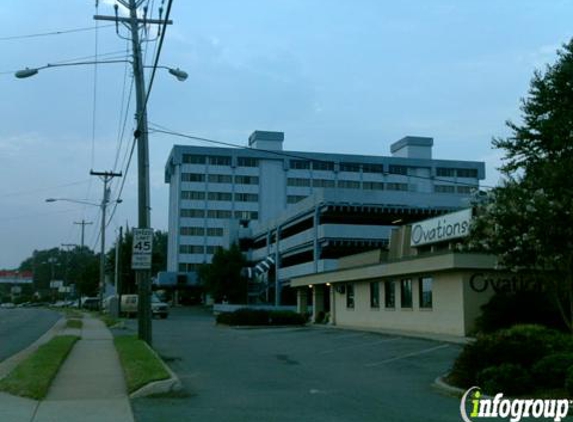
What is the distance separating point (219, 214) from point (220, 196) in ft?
8.93

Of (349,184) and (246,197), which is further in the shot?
(349,184)

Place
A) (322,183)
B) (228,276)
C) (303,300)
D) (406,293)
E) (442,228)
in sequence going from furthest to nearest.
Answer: (322,183)
(228,276)
(303,300)
(442,228)
(406,293)

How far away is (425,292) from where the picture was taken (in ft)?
100

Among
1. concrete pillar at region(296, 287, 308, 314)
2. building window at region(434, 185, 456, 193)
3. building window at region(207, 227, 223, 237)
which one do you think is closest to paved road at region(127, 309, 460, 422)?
concrete pillar at region(296, 287, 308, 314)

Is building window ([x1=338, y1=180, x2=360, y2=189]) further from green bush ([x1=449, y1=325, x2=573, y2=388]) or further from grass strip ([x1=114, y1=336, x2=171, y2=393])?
green bush ([x1=449, y1=325, x2=573, y2=388])

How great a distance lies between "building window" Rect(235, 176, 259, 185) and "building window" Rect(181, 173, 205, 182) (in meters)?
5.27

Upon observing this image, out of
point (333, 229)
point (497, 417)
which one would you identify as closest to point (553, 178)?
point (497, 417)

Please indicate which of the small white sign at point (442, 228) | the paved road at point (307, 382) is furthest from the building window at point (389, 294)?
the paved road at point (307, 382)

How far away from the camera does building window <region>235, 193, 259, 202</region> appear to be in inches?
4459

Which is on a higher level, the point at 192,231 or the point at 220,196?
the point at 220,196

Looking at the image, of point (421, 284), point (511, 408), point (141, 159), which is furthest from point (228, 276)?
point (511, 408)

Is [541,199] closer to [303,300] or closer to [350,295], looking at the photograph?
[350,295]

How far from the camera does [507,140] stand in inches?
920

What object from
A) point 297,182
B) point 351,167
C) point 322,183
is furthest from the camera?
point 322,183
